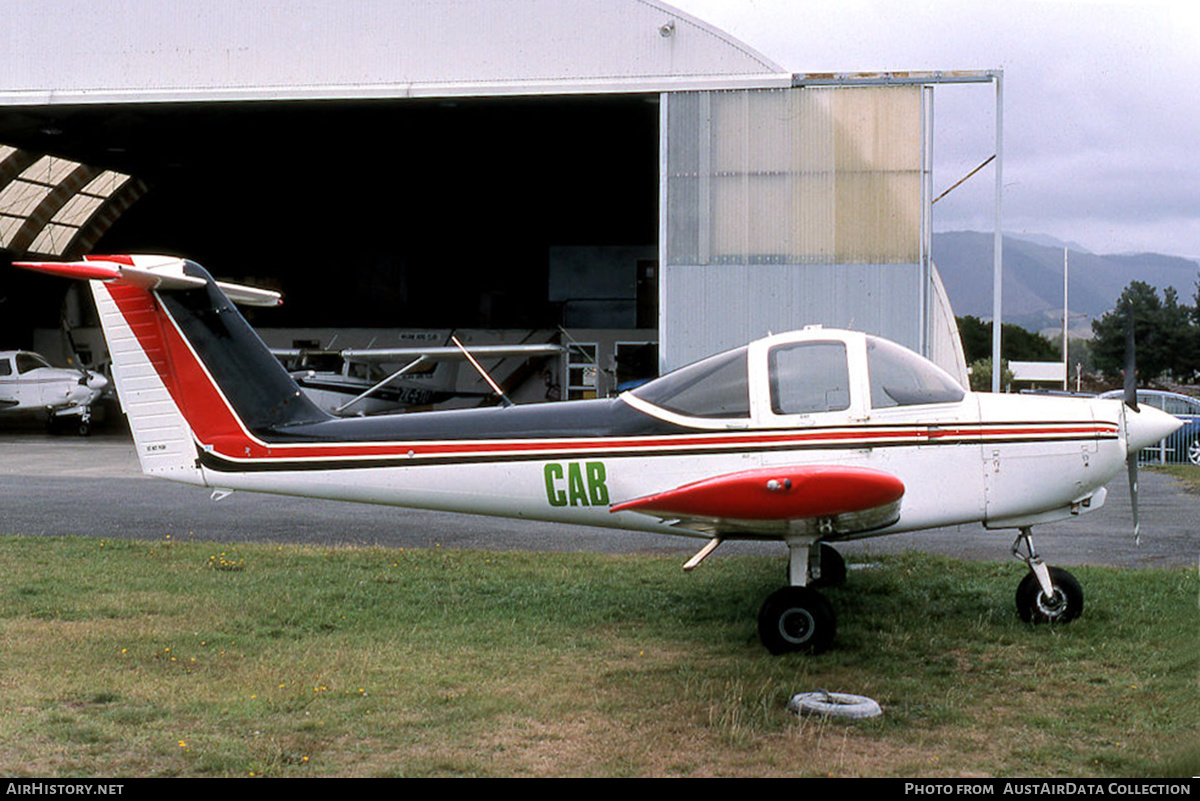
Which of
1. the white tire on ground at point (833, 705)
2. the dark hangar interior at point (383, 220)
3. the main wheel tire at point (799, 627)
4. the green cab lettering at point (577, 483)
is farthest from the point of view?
the dark hangar interior at point (383, 220)

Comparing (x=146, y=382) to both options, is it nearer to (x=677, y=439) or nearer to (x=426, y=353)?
(x=677, y=439)

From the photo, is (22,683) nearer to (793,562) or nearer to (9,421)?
(793,562)

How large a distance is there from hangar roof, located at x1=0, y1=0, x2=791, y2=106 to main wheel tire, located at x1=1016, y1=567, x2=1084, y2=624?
1448 centimetres

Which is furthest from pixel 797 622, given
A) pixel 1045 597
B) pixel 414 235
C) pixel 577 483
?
pixel 414 235

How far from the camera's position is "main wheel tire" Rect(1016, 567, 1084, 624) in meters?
7.27

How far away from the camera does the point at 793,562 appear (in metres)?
6.81

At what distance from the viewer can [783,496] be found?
5.78 meters

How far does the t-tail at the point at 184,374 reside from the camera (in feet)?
24.7

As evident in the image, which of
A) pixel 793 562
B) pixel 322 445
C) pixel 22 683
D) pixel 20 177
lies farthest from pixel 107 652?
pixel 20 177

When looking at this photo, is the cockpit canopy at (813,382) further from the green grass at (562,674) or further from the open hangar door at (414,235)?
the open hangar door at (414,235)

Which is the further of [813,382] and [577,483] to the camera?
[577,483]

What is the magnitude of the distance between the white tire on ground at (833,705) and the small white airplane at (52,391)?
26.8 meters

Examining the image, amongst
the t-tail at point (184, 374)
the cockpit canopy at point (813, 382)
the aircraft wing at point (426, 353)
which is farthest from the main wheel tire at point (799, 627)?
the aircraft wing at point (426, 353)

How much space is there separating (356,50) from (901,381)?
17.2 metres
